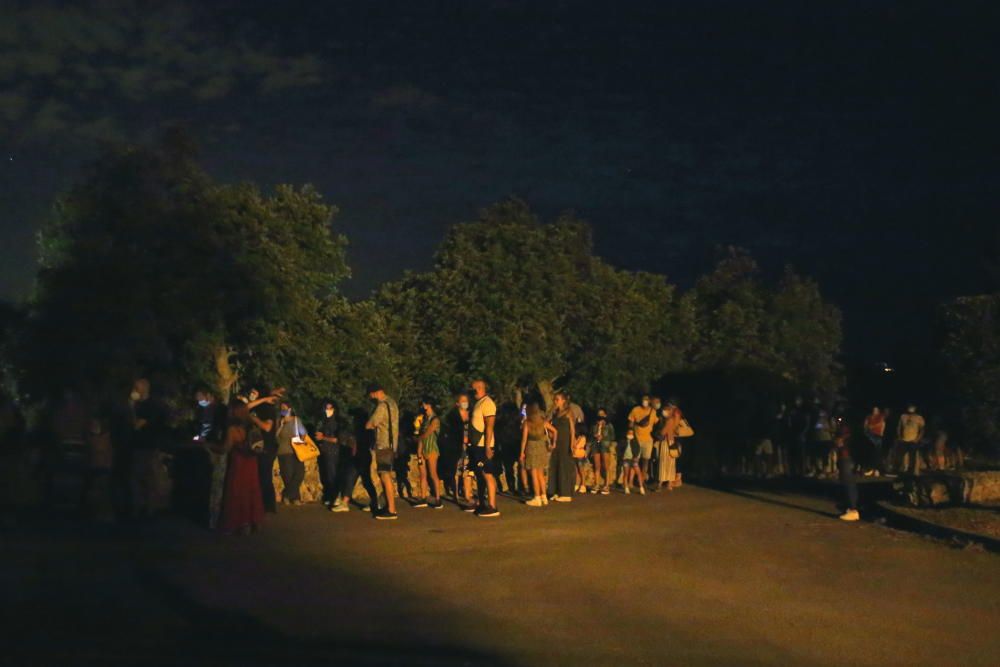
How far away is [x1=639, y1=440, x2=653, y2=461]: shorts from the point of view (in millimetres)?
21297

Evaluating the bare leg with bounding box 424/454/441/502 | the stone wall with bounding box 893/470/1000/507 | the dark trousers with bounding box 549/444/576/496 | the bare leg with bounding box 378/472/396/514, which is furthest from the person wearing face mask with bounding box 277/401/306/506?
the stone wall with bounding box 893/470/1000/507

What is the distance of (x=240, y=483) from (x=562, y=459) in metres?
6.81

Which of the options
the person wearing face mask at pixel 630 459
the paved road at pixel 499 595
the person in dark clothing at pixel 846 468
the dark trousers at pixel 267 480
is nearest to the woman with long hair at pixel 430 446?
the paved road at pixel 499 595

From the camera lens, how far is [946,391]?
17.8m

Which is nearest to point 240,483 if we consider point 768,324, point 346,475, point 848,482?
point 346,475

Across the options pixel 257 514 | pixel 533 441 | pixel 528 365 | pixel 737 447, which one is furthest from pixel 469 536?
pixel 528 365

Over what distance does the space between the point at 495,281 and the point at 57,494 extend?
72.8ft

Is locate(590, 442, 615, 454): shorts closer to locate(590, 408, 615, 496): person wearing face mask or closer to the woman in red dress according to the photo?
locate(590, 408, 615, 496): person wearing face mask

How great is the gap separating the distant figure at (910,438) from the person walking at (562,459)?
9.86 metres

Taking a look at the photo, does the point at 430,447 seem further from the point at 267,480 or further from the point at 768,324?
the point at 768,324

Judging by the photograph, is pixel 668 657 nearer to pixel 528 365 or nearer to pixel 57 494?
pixel 57 494

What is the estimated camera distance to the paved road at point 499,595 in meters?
8.79

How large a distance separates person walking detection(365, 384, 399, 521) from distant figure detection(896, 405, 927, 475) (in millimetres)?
13965

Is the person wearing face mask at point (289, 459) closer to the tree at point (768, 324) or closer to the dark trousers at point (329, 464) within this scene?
the dark trousers at point (329, 464)
